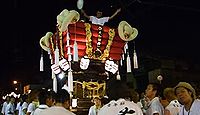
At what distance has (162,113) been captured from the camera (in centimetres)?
503

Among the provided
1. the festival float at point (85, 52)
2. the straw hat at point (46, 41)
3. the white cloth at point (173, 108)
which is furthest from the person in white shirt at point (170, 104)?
the straw hat at point (46, 41)

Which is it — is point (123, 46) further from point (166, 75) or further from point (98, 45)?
point (166, 75)

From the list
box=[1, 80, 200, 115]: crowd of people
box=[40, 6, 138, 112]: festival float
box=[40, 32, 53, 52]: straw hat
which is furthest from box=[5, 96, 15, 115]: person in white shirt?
box=[1, 80, 200, 115]: crowd of people

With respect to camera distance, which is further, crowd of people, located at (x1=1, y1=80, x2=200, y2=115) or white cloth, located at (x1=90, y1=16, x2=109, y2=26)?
white cloth, located at (x1=90, y1=16, x2=109, y2=26)

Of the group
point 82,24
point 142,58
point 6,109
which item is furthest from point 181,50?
point 6,109

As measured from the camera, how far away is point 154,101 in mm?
4953

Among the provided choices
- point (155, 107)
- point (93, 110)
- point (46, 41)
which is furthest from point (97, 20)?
point (155, 107)

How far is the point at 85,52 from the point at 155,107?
4.23 meters

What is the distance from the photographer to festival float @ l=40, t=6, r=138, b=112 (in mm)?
8500

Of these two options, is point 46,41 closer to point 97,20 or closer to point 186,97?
point 97,20

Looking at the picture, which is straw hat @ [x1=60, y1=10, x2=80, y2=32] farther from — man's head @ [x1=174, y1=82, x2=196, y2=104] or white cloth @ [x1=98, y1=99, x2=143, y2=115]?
white cloth @ [x1=98, y1=99, x2=143, y2=115]

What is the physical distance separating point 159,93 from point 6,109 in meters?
8.86

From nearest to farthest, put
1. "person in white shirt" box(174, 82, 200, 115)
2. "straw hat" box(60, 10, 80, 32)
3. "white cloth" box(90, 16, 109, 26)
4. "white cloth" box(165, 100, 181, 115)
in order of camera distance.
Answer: "person in white shirt" box(174, 82, 200, 115)
"white cloth" box(165, 100, 181, 115)
"straw hat" box(60, 10, 80, 32)
"white cloth" box(90, 16, 109, 26)

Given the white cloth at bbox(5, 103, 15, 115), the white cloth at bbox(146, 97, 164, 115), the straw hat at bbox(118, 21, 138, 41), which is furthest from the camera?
the white cloth at bbox(5, 103, 15, 115)
